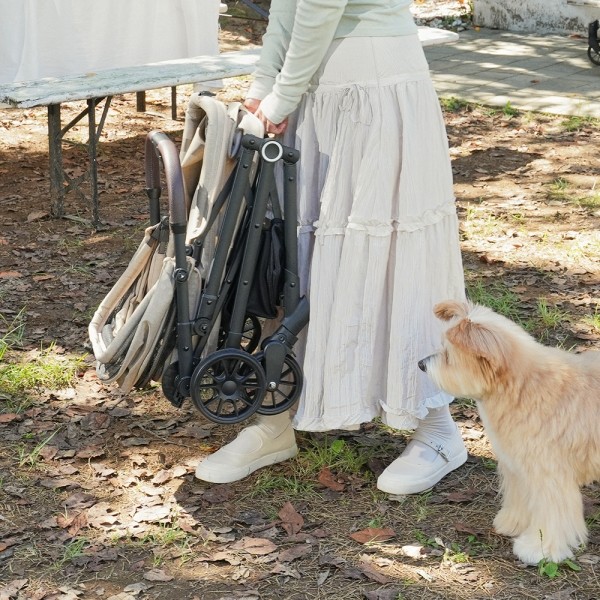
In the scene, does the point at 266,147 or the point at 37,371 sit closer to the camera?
the point at 266,147

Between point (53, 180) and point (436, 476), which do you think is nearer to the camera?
point (436, 476)

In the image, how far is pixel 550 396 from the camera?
3.01 meters

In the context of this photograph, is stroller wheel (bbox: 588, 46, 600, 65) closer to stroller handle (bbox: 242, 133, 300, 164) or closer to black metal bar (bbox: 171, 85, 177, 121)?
black metal bar (bbox: 171, 85, 177, 121)

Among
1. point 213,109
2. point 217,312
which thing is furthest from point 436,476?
point 213,109

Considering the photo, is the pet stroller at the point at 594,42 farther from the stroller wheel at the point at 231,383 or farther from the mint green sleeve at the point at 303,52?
the stroller wheel at the point at 231,383

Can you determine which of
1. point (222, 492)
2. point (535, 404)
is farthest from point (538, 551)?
point (222, 492)

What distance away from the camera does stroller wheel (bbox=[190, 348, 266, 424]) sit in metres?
3.27

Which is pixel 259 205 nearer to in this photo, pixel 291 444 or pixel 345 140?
pixel 345 140

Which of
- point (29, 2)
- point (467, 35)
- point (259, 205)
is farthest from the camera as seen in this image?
point (467, 35)

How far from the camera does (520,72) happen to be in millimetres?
9328

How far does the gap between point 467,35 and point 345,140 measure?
823 cm

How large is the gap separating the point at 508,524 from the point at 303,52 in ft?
5.26

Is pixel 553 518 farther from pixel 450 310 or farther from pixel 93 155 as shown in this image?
pixel 93 155

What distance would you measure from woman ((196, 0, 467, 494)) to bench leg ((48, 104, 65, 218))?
9.39ft
